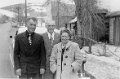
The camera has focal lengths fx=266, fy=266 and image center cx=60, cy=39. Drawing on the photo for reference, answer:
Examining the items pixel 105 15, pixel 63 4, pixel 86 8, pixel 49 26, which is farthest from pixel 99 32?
pixel 49 26

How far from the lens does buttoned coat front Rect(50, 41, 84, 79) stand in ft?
13.2

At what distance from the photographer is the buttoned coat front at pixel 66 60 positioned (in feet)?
13.2

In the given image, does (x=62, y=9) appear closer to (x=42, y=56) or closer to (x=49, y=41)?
(x=49, y=41)

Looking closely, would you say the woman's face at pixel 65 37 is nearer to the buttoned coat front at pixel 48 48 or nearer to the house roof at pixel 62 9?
the buttoned coat front at pixel 48 48

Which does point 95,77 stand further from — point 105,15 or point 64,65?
point 105,15

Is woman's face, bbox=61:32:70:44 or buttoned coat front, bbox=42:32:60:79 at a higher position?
woman's face, bbox=61:32:70:44

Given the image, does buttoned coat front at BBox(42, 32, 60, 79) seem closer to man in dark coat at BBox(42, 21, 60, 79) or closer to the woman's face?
man in dark coat at BBox(42, 21, 60, 79)

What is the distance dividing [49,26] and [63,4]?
32.2 meters

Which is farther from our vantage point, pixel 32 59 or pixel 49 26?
pixel 49 26

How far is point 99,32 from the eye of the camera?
23.3 meters

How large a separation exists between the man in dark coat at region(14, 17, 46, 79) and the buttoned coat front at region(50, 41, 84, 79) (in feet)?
0.73

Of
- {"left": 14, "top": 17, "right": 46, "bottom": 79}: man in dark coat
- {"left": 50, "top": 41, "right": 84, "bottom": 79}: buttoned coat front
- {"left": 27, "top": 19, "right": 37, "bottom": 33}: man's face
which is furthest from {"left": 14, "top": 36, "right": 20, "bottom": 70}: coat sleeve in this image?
{"left": 50, "top": 41, "right": 84, "bottom": 79}: buttoned coat front

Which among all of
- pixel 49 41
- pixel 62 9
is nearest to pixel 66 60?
pixel 49 41

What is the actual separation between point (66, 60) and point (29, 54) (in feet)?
1.93
